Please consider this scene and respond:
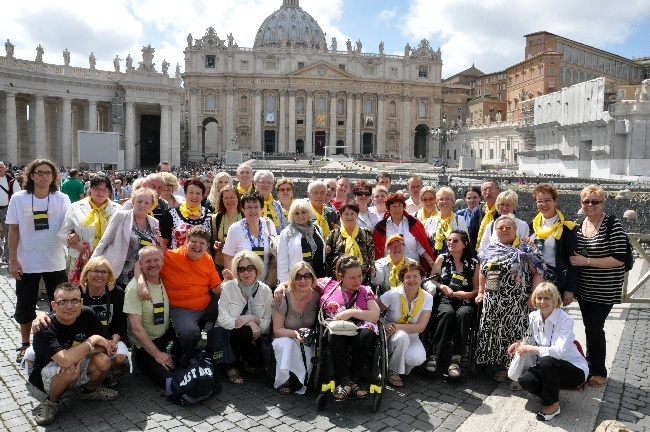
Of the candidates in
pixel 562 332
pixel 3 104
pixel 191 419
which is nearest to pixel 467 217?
pixel 562 332

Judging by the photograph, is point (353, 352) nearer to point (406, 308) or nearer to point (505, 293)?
point (406, 308)

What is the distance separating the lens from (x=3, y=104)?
35.4 metres

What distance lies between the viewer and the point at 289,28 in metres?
96.7

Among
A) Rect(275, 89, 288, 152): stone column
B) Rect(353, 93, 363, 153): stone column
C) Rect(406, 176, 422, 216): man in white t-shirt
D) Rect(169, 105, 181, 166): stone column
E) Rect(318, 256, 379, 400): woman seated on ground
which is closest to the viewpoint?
Rect(318, 256, 379, 400): woman seated on ground

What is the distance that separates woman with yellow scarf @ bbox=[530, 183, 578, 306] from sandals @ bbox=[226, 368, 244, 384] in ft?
11.2

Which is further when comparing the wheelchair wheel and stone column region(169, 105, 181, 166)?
stone column region(169, 105, 181, 166)

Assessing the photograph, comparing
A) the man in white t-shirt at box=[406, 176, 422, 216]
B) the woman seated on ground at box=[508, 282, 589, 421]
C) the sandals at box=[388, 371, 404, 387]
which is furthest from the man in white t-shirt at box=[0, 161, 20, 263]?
the woman seated on ground at box=[508, 282, 589, 421]

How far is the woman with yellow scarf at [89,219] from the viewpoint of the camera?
6.02 metres

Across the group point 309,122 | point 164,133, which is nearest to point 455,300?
point 164,133

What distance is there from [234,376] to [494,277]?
2892 millimetres

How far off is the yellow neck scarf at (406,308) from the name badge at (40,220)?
4.02 meters

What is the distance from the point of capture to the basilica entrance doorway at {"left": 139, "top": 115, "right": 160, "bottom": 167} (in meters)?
50.5

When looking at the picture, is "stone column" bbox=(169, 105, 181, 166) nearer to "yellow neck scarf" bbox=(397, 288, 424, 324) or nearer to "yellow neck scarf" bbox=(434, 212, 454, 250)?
"yellow neck scarf" bbox=(434, 212, 454, 250)

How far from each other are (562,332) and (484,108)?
77.0m
